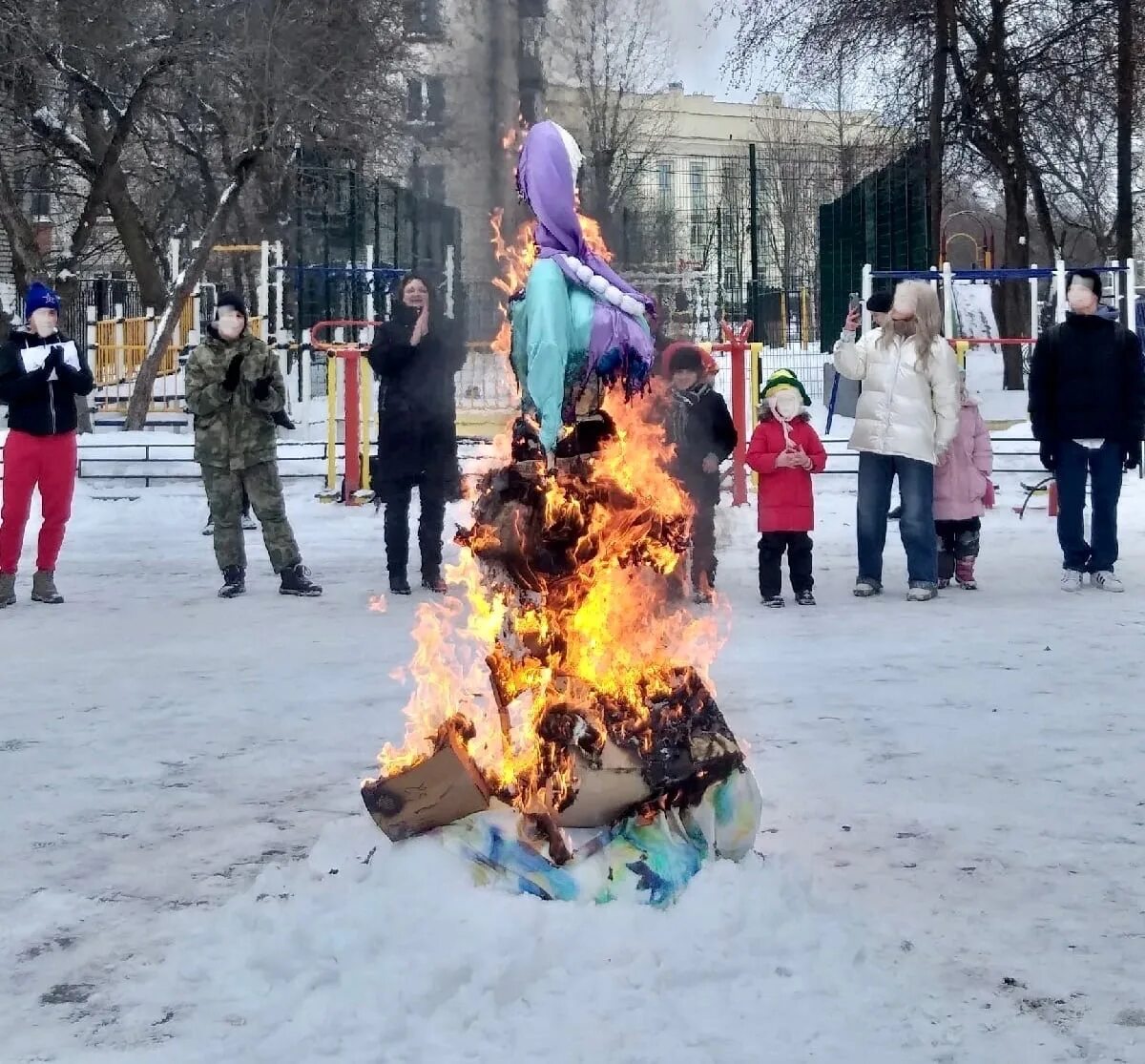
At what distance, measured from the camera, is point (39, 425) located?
9.32 meters

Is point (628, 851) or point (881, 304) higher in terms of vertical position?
point (881, 304)

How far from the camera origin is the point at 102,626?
8.84 metres

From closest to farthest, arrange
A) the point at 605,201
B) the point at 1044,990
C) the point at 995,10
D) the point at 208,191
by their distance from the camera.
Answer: the point at 1044,990, the point at 605,201, the point at 995,10, the point at 208,191

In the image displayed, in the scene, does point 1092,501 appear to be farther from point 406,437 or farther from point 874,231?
point 874,231

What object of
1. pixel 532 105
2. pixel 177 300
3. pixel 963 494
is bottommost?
pixel 963 494

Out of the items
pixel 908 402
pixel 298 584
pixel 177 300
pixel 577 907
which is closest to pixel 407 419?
pixel 298 584

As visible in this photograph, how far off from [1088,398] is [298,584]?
4.90m

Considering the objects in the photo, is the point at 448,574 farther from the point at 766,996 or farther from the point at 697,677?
the point at 766,996

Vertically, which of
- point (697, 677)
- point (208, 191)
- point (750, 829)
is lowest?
point (750, 829)

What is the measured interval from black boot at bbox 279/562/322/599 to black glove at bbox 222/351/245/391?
1200 mm

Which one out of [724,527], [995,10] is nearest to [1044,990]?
[724,527]

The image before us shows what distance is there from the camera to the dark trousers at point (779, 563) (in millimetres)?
9398

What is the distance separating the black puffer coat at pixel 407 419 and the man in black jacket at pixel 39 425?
1.76 m

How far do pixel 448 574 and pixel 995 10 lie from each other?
69.5ft
